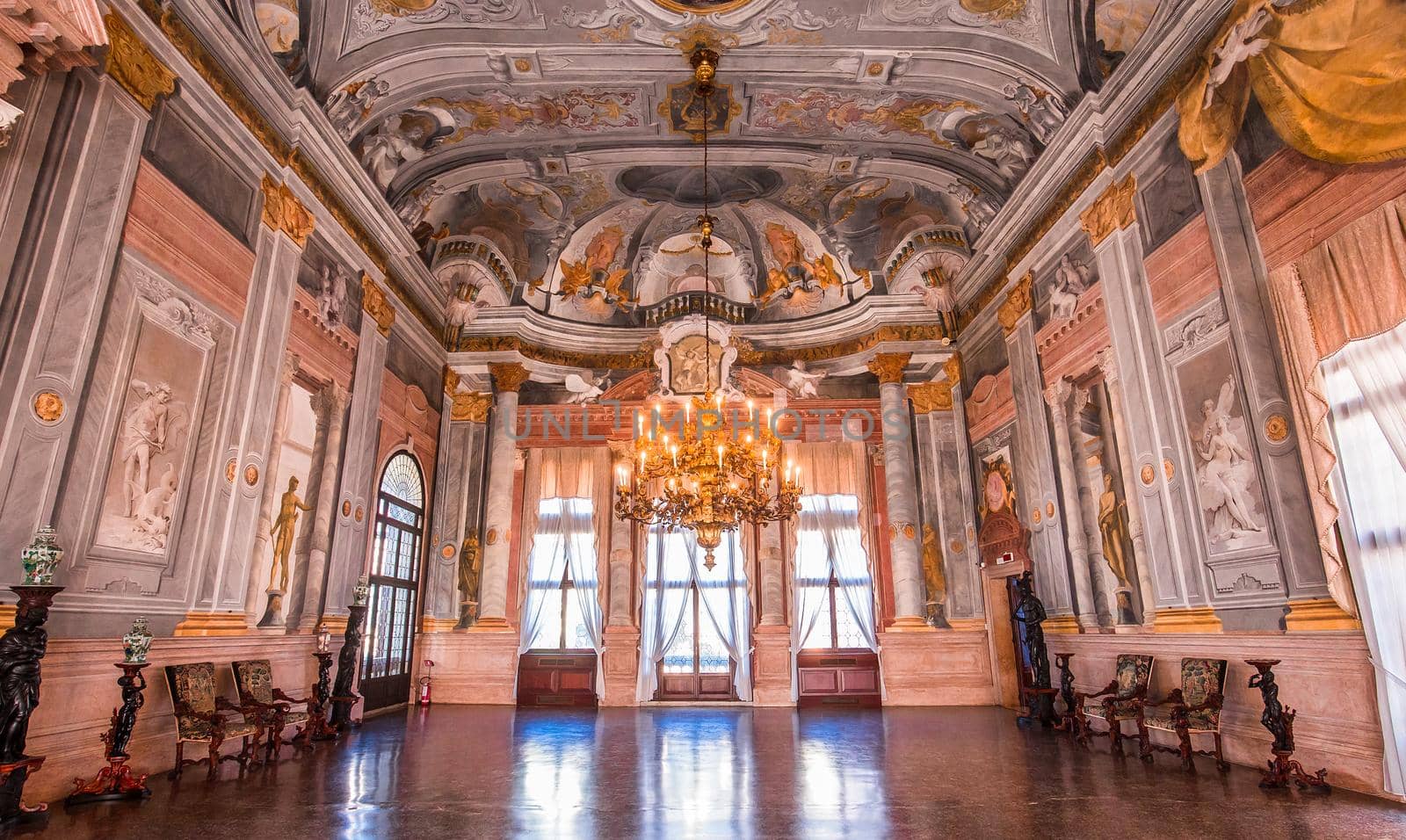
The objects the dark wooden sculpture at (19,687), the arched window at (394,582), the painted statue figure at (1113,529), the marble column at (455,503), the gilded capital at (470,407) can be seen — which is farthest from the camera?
the gilded capital at (470,407)

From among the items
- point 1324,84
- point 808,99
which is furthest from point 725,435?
point 1324,84

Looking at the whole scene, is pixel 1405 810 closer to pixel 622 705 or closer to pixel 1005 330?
pixel 1005 330

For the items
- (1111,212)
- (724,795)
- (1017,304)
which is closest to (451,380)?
(1017,304)

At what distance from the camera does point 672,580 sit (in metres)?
12.6

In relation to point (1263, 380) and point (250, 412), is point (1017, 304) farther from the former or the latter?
point (250, 412)

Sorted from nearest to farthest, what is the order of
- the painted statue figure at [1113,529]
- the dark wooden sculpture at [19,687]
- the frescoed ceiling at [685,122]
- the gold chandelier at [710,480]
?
the dark wooden sculpture at [19,687], the gold chandelier at [710,480], the painted statue figure at [1113,529], the frescoed ceiling at [685,122]

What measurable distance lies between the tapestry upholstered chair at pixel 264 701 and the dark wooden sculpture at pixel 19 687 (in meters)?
1.87

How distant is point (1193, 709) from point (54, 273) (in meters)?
9.00

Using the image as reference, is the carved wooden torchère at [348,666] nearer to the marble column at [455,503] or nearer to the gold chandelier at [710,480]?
the marble column at [455,503]

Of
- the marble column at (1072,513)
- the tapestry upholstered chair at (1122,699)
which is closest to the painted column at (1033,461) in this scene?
the marble column at (1072,513)

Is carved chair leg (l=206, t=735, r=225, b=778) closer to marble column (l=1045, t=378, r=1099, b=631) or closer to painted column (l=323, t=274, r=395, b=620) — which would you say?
painted column (l=323, t=274, r=395, b=620)

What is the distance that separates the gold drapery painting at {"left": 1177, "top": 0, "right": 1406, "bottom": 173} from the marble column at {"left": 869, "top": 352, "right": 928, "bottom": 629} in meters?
6.28

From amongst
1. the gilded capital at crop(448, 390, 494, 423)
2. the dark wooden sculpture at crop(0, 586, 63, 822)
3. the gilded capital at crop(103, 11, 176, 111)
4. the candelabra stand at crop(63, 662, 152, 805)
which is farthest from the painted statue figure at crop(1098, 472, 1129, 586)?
the gilded capital at crop(103, 11, 176, 111)

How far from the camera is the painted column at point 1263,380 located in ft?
18.0
